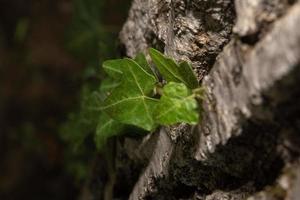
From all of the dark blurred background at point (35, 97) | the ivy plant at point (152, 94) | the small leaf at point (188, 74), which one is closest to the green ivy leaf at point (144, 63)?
the ivy plant at point (152, 94)

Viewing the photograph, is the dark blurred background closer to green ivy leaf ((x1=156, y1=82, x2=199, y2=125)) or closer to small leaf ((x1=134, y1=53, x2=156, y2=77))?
small leaf ((x1=134, y1=53, x2=156, y2=77))

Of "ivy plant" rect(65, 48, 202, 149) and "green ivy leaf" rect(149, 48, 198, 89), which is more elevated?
"green ivy leaf" rect(149, 48, 198, 89)

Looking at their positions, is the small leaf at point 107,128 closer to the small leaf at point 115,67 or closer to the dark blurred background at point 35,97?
the small leaf at point 115,67

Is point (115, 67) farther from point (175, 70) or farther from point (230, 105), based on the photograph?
point (230, 105)

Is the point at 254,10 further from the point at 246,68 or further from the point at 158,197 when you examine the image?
the point at 158,197

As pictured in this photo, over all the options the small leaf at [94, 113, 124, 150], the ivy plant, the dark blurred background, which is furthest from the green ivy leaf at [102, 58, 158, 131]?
the dark blurred background
